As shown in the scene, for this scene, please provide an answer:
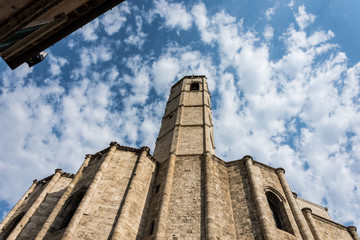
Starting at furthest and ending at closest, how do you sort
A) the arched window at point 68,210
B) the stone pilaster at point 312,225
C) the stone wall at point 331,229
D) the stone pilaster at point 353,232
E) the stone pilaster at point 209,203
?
1. the stone pilaster at point 353,232
2. the stone wall at point 331,229
3. the stone pilaster at point 312,225
4. the arched window at point 68,210
5. the stone pilaster at point 209,203

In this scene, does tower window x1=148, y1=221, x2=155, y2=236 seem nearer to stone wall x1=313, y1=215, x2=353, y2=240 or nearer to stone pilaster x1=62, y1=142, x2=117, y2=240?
stone pilaster x1=62, y1=142, x2=117, y2=240

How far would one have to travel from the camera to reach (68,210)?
449 inches

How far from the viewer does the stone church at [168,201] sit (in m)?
10.1

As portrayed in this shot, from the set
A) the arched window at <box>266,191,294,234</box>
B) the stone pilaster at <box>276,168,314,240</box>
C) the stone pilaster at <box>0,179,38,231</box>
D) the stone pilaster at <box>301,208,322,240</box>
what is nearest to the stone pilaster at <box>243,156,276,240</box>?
the arched window at <box>266,191,294,234</box>

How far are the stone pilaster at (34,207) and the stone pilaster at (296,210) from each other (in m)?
13.5

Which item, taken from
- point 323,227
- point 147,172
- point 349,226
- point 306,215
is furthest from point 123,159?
point 349,226

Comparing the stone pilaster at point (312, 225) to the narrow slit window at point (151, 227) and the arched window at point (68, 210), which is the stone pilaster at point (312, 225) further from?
the arched window at point (68, 210)

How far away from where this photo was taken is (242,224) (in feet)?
35.3

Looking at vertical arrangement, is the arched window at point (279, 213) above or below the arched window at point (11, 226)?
above

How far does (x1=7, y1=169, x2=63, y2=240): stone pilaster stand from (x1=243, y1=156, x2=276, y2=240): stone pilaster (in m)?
11.5

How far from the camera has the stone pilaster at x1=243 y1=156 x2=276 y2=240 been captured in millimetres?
9738

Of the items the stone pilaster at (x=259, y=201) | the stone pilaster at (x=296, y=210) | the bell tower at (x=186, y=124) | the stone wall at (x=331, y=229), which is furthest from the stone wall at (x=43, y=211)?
the stone wall at (x=331, y=229)

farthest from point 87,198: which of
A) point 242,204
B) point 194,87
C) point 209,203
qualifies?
point 194,87

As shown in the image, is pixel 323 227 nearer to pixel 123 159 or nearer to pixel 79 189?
pixel 123 159
